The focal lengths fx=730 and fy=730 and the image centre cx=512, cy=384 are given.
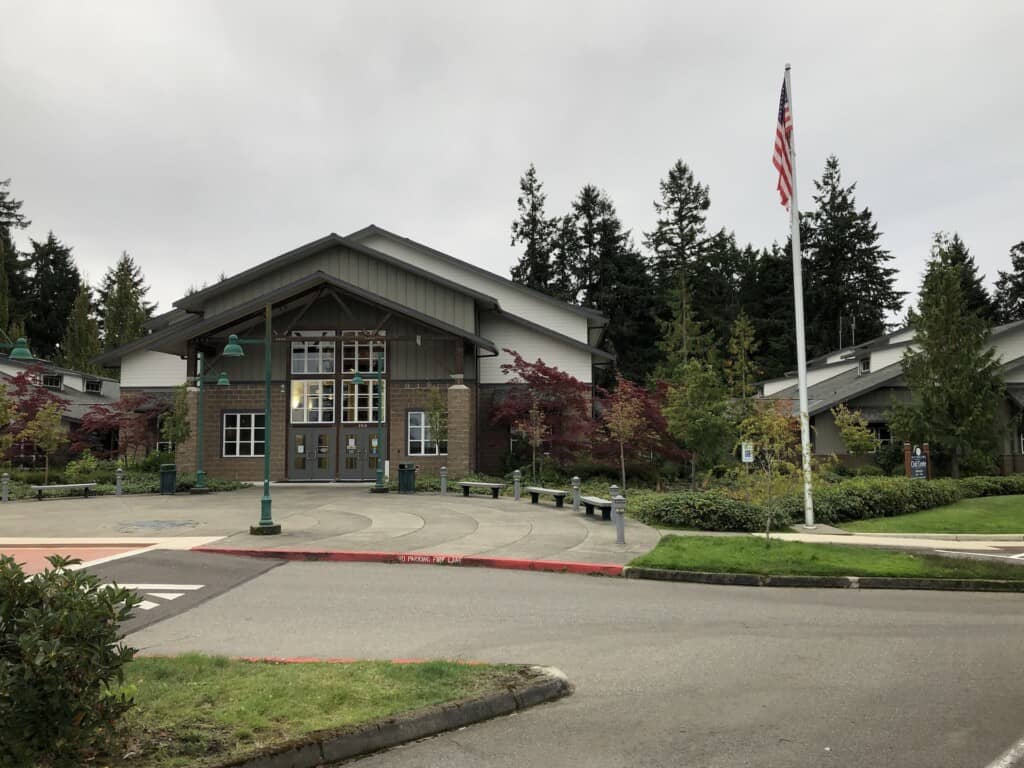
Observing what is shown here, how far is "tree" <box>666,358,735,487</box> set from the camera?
79.3 feet

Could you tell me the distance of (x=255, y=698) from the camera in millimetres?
5402

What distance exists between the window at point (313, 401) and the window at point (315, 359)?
470 mm

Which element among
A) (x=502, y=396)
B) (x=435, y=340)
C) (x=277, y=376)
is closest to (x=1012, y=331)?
(x=502, y=396)

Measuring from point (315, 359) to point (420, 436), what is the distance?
559 cm

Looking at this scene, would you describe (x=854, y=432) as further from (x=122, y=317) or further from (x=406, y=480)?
(x=122, y=317)

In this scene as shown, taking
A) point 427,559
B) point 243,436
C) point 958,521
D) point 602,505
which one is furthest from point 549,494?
point 243,436

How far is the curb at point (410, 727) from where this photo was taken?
14.8 ft

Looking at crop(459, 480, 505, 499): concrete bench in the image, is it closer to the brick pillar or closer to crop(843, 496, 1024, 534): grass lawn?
the brick pillar

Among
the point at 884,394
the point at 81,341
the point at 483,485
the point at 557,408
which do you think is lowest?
the point at 483,485

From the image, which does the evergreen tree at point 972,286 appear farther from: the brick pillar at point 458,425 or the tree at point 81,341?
the tree at point 81,341

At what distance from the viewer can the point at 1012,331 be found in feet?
114

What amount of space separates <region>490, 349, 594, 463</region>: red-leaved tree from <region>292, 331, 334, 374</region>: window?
7.69 meters

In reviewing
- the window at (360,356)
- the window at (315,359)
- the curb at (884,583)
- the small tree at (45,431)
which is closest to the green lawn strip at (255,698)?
the curb at (884,583)

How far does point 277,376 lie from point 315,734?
90.4 feet
